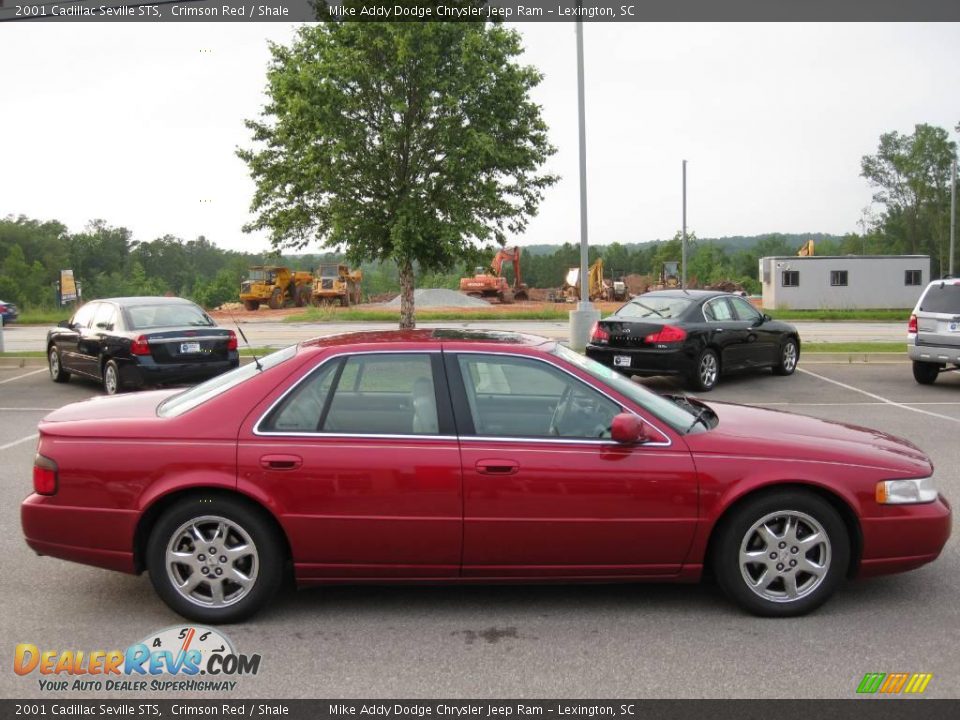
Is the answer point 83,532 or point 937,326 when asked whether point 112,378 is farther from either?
point 937,326

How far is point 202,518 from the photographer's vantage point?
467 centimetres

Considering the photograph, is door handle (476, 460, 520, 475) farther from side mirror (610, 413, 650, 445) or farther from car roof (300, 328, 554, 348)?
car roof (300, 328, 554, 348)

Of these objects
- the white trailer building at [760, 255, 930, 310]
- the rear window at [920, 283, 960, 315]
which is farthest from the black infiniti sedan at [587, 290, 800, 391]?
the white trailer building at [760, 255, 930, 310]

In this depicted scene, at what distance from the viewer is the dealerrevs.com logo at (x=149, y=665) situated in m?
4.10

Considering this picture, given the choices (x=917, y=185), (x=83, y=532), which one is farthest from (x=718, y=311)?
(x=917, y=185)

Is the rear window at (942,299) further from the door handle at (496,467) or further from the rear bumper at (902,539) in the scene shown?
the door handle at (496,467)

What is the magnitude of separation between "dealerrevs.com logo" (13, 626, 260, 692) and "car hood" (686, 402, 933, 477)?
2430 millimetres

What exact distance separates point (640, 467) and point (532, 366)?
76 cm

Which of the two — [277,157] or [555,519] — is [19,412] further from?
[277,157]

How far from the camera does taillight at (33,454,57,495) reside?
15.7ft

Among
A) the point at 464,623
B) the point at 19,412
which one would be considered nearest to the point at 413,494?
the point at 464,623

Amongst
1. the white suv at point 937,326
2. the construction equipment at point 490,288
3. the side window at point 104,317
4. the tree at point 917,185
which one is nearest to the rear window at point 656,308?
the white suv at point 937,326

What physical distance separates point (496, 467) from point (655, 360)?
9536 millimetres

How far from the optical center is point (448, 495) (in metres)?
4.67
